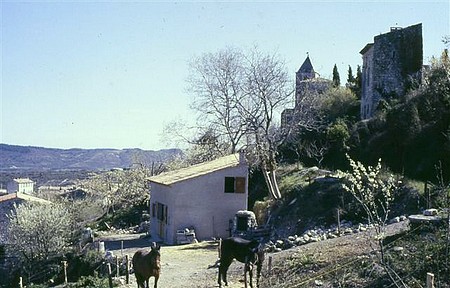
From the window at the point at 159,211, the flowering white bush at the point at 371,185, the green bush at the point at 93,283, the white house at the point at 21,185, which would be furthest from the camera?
the white house at the point at 21,185

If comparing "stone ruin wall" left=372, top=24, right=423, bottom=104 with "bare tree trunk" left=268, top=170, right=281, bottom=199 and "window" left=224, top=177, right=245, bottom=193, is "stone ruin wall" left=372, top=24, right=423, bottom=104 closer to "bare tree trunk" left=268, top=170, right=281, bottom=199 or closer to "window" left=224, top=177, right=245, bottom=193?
"bare tree trunk" left=268, top=170, right=281, bottom=199

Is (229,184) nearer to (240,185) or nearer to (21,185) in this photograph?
(240,185)

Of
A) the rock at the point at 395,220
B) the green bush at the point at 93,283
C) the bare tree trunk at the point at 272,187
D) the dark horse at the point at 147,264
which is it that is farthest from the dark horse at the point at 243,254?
the bare tree trunk at the point at 272,187

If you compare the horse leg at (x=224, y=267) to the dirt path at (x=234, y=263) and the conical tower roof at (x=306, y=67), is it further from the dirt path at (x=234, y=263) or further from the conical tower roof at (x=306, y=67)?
the conical tower roof at (x=306, y=67)

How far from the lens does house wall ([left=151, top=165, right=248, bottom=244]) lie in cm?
3059

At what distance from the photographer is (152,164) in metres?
57.6

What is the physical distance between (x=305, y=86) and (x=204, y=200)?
12082mm

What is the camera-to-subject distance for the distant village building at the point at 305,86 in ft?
110

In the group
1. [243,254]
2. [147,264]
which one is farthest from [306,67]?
[147,264]

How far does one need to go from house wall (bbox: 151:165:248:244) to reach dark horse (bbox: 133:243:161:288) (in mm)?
13805

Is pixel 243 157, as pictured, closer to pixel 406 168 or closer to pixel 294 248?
pixel 406 168

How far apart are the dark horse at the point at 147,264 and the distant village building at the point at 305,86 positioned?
1696 centimetres

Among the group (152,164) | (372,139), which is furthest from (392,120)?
(152,164)

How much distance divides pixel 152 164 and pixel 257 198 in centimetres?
2158
